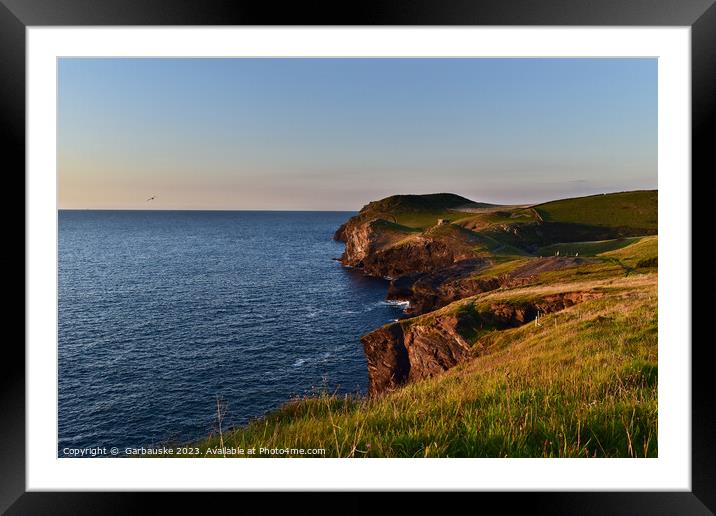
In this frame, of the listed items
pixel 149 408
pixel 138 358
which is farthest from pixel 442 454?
pixel 138 358

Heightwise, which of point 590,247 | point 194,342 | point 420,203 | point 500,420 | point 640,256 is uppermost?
point 420,203

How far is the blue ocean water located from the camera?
1284 inches

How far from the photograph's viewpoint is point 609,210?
243ft

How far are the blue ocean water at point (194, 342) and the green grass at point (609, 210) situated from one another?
136ft

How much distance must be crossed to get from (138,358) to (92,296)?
3320 cm

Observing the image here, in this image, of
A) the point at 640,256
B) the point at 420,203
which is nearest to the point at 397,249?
the point at 420,203

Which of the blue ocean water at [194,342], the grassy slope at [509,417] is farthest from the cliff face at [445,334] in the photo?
the grassy slope at [509,417]

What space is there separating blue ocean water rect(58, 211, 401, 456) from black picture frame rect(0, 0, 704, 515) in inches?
104

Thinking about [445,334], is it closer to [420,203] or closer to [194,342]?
[194,342]

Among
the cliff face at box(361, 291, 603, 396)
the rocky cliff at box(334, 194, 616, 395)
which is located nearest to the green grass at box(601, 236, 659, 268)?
the rocky cliff at box(334, 194, 616, 395)

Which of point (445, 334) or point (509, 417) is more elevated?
point (509, 417)

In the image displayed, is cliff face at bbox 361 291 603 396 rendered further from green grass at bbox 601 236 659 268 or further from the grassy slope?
the grassy slope

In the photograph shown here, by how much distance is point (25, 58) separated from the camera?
557 cm
